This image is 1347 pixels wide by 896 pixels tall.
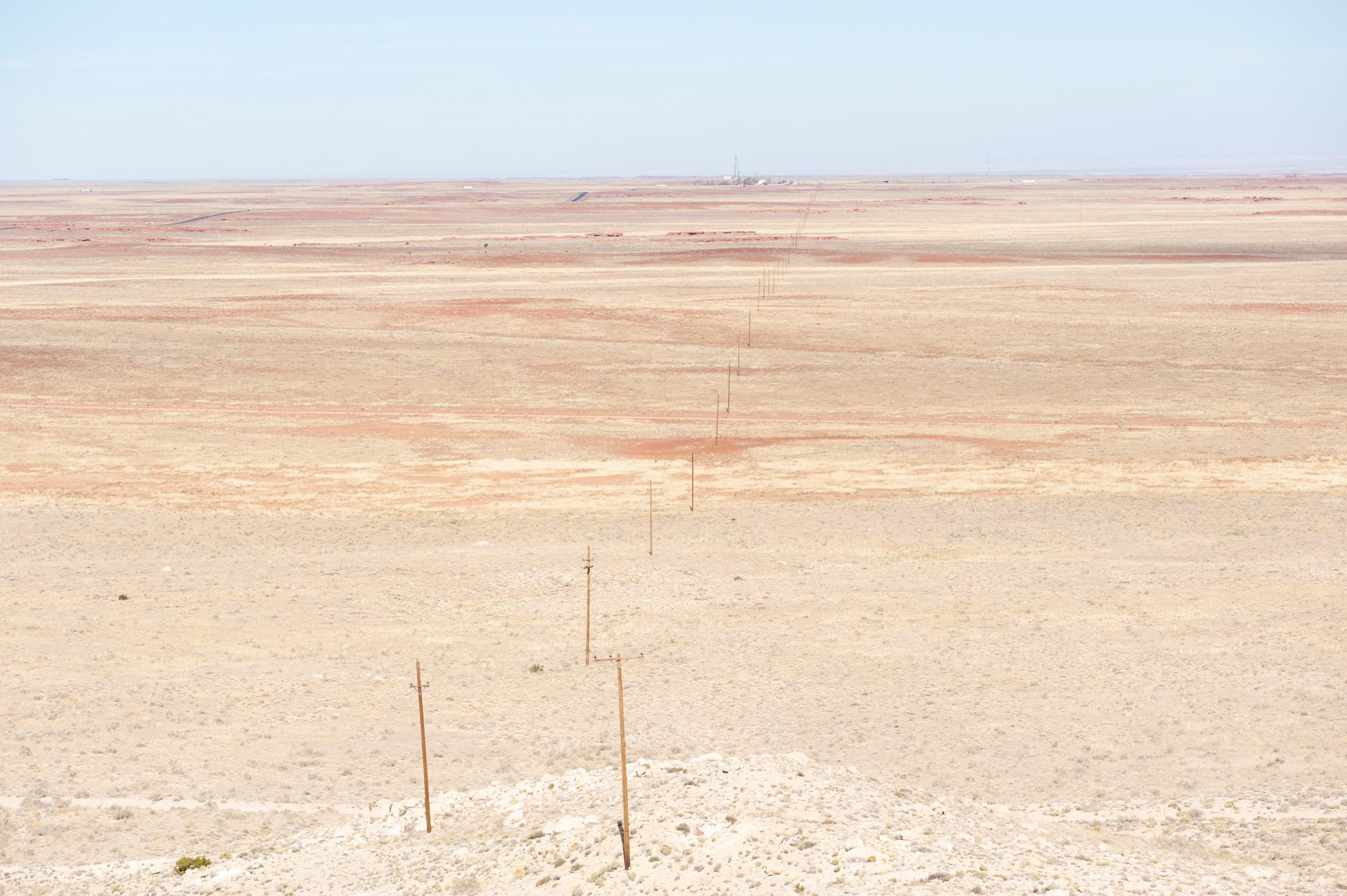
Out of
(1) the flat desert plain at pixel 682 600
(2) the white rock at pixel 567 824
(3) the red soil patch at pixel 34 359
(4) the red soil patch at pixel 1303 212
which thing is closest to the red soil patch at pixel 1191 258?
(1) the flat desert plain at pixel 682 600

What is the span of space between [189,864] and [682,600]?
8.21 m

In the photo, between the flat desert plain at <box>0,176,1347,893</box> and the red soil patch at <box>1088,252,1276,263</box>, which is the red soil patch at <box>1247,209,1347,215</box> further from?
the flat desert plain at <box>0,176,1347,893</box>

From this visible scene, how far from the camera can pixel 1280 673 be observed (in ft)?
47.0

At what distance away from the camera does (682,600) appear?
17328mm

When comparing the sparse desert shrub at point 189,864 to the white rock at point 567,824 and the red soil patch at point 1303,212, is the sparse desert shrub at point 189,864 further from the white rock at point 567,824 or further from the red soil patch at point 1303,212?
the red soil patch at point 1303,212

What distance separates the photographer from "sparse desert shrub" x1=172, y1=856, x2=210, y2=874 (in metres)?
10.4

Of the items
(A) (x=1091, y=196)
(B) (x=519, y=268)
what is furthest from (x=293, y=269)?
(A) (x=1091, y=196)

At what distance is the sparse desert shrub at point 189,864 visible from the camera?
1042 centimetres

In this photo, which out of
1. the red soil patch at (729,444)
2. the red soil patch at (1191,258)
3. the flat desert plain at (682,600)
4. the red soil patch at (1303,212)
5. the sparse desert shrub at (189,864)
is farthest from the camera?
the red soil patch at (1303,212)

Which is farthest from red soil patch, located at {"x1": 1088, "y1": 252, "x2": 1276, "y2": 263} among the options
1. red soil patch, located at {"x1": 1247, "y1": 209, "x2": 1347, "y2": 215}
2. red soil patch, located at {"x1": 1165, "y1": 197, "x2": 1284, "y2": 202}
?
red soil patch, located at {"x1": 1165, "y1": 197, "x2": 1284, "y2": 202}

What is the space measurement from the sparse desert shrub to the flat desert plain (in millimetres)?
216

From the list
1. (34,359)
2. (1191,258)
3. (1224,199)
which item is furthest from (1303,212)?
(34,359)

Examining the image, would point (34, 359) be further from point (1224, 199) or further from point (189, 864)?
point (1224, 199)

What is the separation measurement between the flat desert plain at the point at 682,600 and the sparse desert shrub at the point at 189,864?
22cm
